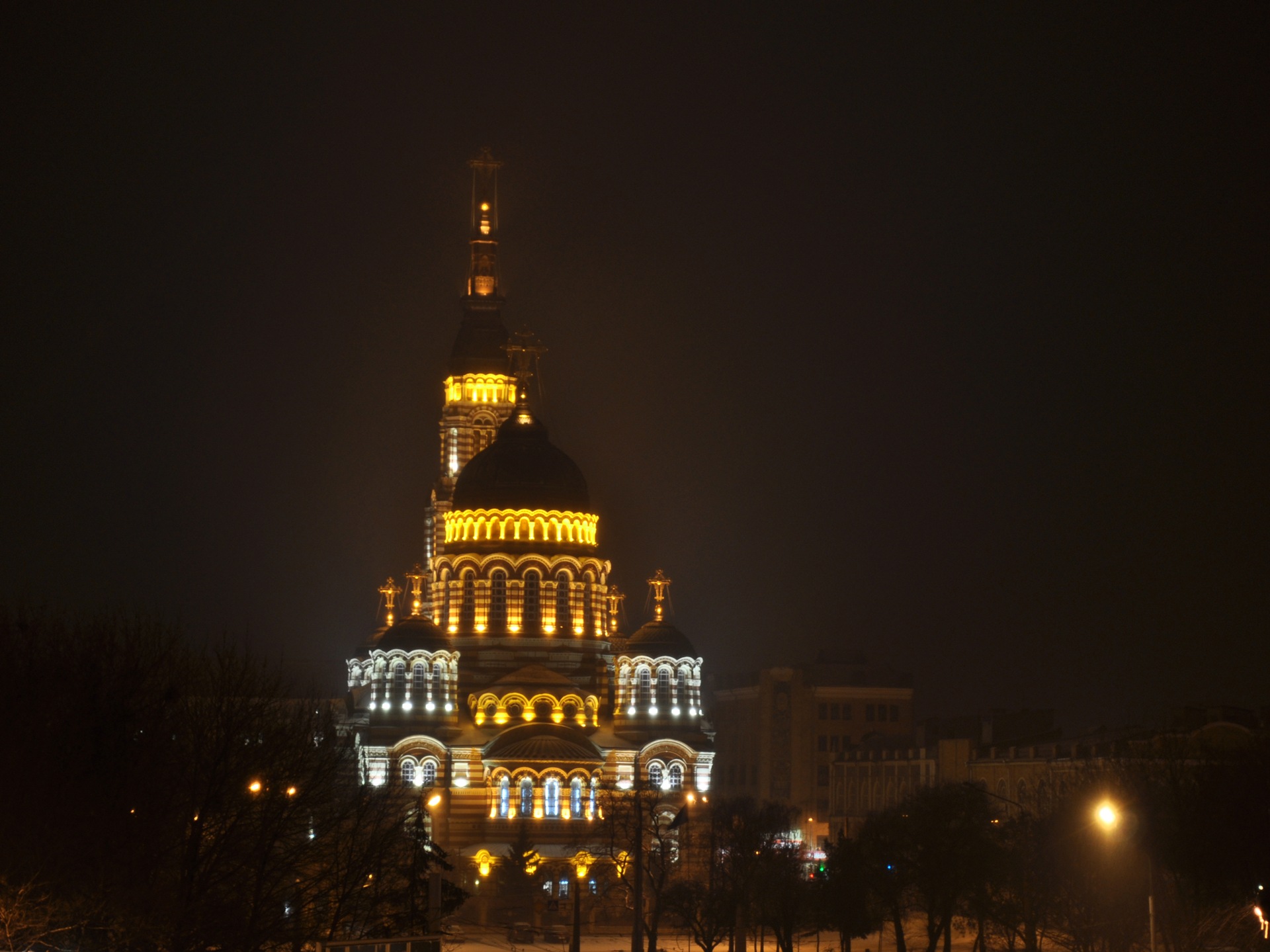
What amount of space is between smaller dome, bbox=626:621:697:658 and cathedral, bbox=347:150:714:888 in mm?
73

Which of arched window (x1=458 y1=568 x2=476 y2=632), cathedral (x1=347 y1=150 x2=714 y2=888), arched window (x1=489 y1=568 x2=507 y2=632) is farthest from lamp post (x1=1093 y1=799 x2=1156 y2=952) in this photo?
arched window (x1=458 y1=568 x2=476 y2=632)

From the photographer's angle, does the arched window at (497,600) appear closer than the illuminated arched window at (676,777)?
No

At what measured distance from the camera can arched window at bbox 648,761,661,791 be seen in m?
93.2

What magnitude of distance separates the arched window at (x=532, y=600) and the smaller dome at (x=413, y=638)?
4920 mm

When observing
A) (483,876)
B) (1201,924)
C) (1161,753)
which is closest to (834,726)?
(483,876)

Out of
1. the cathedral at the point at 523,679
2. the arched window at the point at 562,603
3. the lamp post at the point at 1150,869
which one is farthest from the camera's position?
the arched window at the point at 562,603

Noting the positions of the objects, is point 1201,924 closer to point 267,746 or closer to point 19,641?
point 267,746

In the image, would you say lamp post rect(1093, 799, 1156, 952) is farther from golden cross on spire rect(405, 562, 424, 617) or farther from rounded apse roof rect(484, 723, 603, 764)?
golden cross on spire rect(405, 562, 424, 617)

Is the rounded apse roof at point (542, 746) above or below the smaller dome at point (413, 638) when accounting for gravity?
below

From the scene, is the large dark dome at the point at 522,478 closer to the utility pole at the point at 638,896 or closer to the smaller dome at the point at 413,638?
the smaller dome at the point at 413,638

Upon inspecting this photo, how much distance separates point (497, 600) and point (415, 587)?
348 inches

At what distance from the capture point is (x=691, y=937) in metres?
72.8

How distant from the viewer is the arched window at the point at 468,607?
9781cm

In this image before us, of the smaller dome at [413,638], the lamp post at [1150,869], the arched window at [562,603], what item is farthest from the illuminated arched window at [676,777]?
the lamp post at [1150,869]
